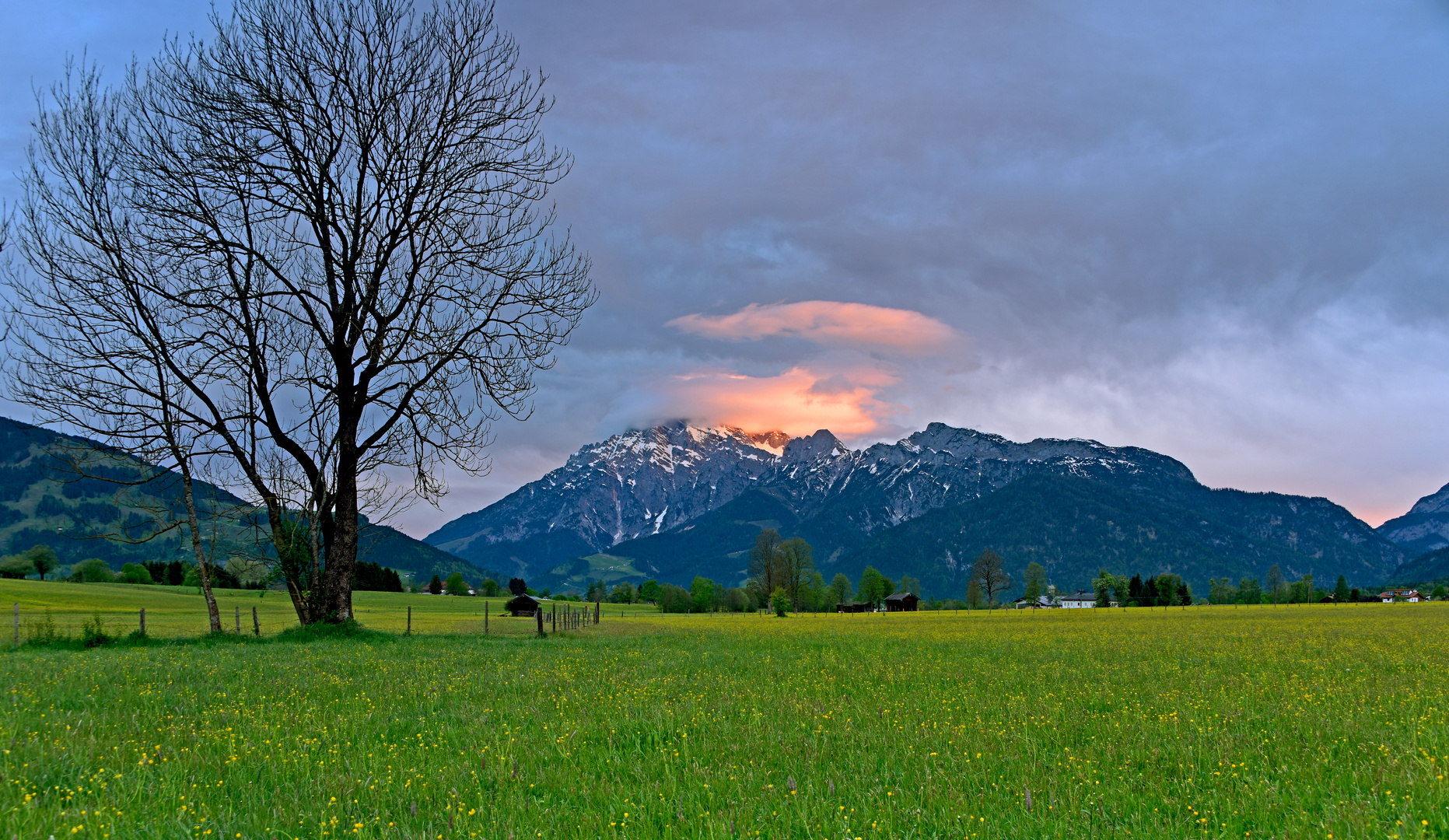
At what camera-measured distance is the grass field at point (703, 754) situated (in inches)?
234

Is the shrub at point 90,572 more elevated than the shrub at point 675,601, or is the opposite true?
the shrub at point 90,572

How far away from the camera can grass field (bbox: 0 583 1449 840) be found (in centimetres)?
594

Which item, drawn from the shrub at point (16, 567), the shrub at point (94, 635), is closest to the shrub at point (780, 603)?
the shrub at point (94, 635)

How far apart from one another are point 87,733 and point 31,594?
350ft

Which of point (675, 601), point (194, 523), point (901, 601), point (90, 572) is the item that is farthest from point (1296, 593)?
point (90, 572)

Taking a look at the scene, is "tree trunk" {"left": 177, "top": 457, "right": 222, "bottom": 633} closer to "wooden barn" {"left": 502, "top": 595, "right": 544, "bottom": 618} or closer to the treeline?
"wooden barn" {"left": 502, "top": 595, "right": 544, "bottom": 618}

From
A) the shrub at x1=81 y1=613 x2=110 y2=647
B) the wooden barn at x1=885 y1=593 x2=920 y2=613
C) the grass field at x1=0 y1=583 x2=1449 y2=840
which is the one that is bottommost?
the wooden barn at x1=885 y1=593 x2=920 y2=613

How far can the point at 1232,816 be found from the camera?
Result: 6.27m

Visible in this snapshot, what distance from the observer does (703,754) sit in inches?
323

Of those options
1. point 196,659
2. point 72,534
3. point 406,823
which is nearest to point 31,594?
point 72,534

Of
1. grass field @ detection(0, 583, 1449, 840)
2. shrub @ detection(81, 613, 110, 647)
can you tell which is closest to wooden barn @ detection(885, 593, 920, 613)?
shrub @ detection(81, 613, 110, 647)

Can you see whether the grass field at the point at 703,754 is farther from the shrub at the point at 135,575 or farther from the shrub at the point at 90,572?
the shrub at the point at 135,575

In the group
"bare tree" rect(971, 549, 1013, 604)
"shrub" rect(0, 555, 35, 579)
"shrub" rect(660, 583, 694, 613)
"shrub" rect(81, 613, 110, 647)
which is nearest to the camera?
"shrub" rect(81, 613, 110, 647)

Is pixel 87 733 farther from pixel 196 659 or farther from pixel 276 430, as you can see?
pixel 276 430
